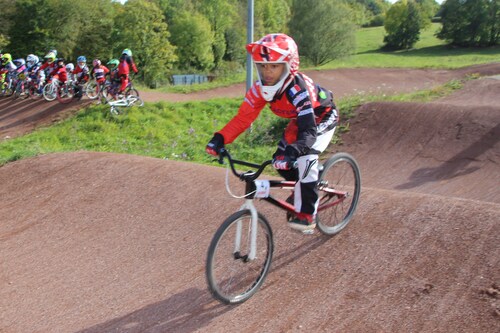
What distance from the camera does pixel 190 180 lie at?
24.8 feet

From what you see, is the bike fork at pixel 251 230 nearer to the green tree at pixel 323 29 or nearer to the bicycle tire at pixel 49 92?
the bicycle tire at pixel 49 92

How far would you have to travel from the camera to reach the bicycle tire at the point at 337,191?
514cm

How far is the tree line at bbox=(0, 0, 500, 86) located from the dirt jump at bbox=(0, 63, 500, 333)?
105ft

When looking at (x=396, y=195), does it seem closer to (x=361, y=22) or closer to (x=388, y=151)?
(x=388, y=151)

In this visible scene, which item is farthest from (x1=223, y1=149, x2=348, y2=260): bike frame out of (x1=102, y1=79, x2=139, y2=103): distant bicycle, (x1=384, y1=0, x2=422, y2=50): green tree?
(x1=384, y1=0, x2=422, y2=50): green tree

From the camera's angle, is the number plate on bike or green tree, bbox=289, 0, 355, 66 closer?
the number plate on bike

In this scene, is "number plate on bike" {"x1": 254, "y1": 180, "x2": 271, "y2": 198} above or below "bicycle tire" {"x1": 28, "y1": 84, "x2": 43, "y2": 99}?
above

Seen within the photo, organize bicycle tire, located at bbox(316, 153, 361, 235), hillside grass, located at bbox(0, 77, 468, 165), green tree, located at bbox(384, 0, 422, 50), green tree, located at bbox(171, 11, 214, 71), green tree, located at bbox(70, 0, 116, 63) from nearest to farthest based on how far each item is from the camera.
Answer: bicycle tire, located at bbox(316, 153, 361, 235) < hillside grass, located at bbox(0, 77, 468, 165) < green tree, located at bbox(70, 0, 116, 63) < green tree, located at bbox(171, 11, 214, 71) < green tree, located at bbox(384, 0, 422, 50)

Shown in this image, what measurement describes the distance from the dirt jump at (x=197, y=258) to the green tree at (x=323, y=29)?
147ft

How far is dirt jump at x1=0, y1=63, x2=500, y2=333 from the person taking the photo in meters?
4.12

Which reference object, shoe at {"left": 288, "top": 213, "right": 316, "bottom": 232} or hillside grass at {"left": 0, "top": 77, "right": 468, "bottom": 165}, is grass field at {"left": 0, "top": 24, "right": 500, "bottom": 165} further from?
shoe at {"left": 288, "top": 213, "right": 316, "bottom": 232}

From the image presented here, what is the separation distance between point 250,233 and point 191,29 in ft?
181

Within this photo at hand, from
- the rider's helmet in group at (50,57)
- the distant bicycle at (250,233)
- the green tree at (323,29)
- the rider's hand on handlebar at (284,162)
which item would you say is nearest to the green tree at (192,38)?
the green tree at (323,29)

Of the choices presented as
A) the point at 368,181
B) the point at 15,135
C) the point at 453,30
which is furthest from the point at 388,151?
the point at 453,30
